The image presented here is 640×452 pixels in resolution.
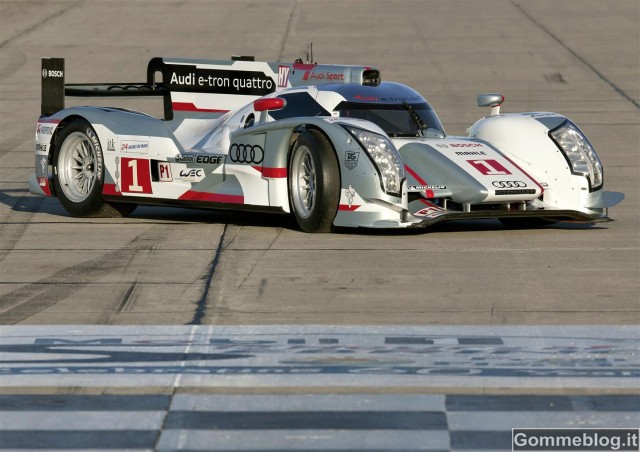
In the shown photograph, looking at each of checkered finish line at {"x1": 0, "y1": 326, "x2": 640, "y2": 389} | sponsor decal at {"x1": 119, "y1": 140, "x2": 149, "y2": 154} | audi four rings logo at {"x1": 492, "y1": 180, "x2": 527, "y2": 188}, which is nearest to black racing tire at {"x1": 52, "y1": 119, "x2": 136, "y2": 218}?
sponsor decal at {"x1": 119, "y1": 140, "x2": 149, "y2": 154}

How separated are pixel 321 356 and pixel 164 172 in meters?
5.53

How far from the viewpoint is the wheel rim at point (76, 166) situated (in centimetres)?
1312

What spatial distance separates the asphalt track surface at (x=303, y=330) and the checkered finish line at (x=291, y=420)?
0.01 m

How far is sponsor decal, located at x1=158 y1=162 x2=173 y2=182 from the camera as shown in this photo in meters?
12.6

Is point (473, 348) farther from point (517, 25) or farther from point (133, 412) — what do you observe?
point (517, 25)

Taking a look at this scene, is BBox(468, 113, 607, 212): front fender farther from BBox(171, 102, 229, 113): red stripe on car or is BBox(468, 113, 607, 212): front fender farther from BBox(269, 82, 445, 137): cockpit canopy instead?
BBox(171, 102, 229, 113): red stripe on car

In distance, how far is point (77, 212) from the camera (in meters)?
13.1

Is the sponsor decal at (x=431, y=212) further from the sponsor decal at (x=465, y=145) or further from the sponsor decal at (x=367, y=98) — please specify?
the sponsor decal at (x=367, y=98)

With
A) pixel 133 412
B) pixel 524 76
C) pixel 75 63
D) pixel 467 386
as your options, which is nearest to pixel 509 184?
pixel 467 386

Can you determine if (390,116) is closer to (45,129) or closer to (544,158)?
(544,158)

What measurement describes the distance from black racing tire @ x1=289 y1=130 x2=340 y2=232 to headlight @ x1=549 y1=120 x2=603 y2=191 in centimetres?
199

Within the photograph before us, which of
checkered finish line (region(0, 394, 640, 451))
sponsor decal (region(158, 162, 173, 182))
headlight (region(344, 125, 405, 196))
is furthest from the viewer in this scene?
sponsor decal (region(158, 162, 173, 182))

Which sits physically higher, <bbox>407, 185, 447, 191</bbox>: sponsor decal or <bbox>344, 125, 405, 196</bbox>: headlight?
<bbox>344, 125, 405, 196</bbox>: headlight

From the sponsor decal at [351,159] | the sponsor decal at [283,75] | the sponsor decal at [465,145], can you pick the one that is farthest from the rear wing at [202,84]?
the sponsor decal at [351,159]
